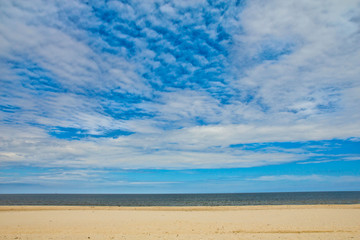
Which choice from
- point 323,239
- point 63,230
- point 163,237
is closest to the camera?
point 323,239

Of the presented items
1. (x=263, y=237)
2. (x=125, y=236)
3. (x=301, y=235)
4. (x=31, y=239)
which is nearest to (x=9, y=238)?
(x=31, y=239)

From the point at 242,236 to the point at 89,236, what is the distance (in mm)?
10587

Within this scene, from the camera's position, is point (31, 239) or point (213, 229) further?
point (213, 229)

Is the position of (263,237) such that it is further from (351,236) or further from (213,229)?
(351,236)

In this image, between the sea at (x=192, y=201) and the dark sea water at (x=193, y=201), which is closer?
the sea at (x=192, y=201)

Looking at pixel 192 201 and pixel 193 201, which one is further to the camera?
pixel 192 201

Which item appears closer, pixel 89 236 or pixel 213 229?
pixel 89 236

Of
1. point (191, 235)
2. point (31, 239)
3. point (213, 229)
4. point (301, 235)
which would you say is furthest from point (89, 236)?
point (301, 235)

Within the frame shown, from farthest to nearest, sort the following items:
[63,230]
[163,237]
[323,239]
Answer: [63,230] → [163,237] → [323,239]

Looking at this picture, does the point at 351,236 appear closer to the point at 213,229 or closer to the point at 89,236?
the point at 213,229

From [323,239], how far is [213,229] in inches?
308

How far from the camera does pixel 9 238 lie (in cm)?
1582

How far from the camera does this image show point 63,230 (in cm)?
1925

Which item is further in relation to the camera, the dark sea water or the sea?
the dark sea water
